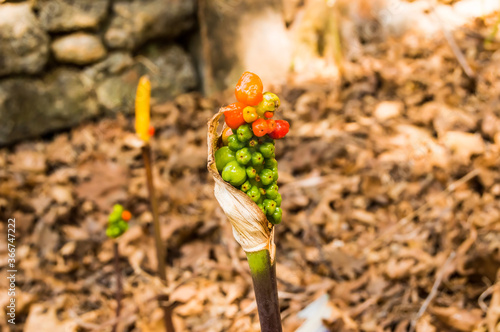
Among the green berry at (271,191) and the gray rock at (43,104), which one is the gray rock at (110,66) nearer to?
the gray rock at (43,104)

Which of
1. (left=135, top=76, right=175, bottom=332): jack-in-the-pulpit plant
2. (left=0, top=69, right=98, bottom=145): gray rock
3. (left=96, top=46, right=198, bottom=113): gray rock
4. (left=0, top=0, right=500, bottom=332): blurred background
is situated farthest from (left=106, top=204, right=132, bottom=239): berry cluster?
(left=96, top=46, right=198, bottom=113): gray rock

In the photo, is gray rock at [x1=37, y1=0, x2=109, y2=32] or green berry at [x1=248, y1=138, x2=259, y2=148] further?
gray rock at [x1=37, y1=0, x2=109, y2=32]

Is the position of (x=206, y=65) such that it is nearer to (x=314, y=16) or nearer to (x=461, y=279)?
(x=314, y=16)

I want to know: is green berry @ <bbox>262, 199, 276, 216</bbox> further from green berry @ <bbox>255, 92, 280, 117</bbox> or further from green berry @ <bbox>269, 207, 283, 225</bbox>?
green berry @ <bbox>255, 92, 280, 117</bbox>

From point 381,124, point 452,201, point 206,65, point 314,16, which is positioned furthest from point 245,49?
point 452,201

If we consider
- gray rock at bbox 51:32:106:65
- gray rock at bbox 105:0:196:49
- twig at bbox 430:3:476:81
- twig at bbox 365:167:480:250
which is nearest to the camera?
twig at bbox 365:167:480:250

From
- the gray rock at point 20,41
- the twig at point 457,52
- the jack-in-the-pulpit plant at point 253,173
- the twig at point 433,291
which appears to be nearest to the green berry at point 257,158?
the jack-in-the-pulpit plant at point 253,173

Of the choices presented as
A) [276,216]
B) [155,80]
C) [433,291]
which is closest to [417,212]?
[433,291]
